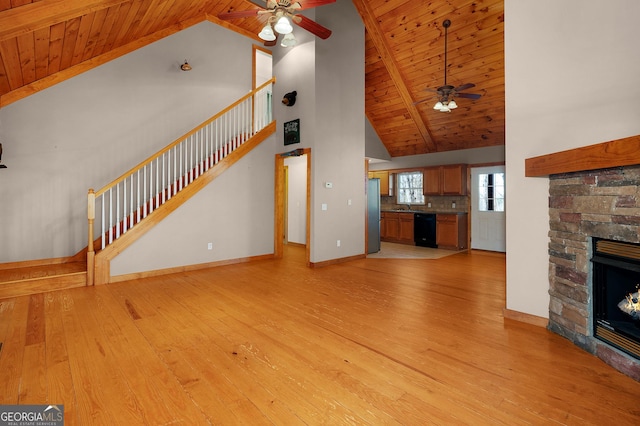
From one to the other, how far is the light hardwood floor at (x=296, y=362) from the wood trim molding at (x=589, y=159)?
1.41 m

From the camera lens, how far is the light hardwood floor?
1729 mm

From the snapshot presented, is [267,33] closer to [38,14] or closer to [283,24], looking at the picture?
[283,24]

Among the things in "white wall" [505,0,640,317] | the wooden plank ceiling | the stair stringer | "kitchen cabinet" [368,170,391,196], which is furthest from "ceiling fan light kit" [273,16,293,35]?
"kitchen cabinet" [368,170,391,196]

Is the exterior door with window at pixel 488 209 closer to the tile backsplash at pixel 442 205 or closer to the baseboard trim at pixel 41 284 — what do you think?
the tile backsplash at pixel 442 205

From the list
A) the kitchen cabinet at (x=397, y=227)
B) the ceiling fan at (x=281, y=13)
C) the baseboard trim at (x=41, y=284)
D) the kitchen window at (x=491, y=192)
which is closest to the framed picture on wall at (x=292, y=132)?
the ceiling fan at (x=281, y=13)

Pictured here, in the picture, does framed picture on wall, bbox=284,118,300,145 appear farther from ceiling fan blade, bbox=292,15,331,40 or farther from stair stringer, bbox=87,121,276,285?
ceiling fan blade, bbox=292,15,331,40

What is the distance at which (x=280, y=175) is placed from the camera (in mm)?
6426

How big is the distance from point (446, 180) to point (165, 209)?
21.7ft

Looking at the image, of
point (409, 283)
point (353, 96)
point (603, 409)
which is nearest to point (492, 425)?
point (603, 409)

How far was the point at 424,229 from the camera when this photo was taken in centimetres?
827

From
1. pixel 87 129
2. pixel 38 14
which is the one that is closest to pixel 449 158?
pixel 87 129

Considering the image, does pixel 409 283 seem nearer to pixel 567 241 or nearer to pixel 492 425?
pixel 567 241

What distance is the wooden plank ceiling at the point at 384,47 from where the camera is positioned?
388 centimetres

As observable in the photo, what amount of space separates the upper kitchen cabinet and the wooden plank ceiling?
0.69m
